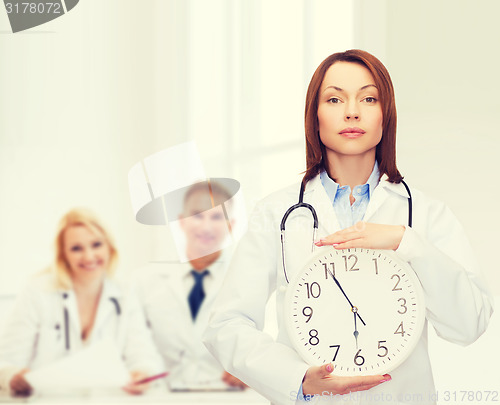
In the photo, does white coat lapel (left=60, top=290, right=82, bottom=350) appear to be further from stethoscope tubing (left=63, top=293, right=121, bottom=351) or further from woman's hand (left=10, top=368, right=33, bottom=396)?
woman's hand (left=10, top=368, right=33, bottom=396)

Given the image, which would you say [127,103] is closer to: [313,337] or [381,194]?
[381,194]

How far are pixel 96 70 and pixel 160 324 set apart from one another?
116cm

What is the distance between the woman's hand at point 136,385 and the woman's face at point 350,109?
1.66 meters

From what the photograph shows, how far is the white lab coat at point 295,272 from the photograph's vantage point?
48.6 inches

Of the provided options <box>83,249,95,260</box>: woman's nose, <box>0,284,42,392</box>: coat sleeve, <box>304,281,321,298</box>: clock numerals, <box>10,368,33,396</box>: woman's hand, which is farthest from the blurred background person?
<box>304,281,321,298</box>: clock numerals

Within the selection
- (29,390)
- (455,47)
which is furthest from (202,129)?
(29,390)

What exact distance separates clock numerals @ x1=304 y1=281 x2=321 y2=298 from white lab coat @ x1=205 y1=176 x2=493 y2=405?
0.04 meters

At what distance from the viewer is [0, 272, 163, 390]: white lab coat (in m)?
2.67

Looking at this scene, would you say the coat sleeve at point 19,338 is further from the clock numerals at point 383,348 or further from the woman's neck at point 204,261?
the clock numerals at point 383,348

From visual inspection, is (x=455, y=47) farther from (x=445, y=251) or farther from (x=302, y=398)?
(x=302, y=398)

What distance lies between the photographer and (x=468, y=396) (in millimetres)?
1952

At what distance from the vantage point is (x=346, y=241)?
4.00ft

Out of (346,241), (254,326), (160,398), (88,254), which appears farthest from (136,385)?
(346,241)

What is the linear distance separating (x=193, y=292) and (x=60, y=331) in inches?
23.0
